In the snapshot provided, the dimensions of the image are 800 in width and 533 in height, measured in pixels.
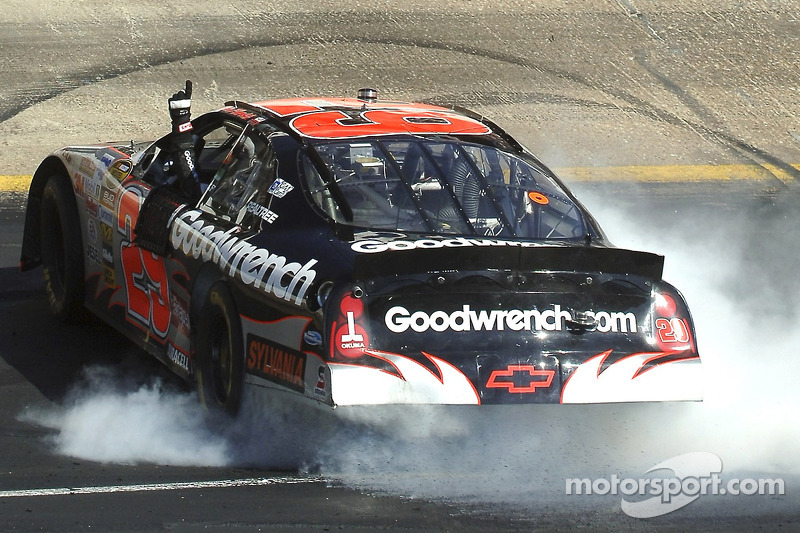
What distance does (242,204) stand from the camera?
6004 millimetres

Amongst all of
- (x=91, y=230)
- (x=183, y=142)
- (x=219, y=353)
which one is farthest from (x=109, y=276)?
(x=219, y=353)

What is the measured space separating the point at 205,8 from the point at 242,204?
26.4 feet

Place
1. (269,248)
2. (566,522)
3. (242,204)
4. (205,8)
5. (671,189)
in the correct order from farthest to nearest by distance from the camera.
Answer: (205,8), (671,189), (242,204), (269,248), (566,522)

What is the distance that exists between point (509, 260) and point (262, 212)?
1245mm

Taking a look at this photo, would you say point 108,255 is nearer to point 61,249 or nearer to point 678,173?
point 61,249

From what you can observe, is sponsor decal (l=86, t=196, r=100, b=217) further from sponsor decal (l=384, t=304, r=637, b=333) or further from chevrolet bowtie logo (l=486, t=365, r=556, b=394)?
chevrolet bowtie logo (l=486, t=365, r=556, b=394)

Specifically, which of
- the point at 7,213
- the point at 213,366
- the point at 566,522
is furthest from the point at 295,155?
the point at 7,213

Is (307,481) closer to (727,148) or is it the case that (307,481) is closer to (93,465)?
(93,465)

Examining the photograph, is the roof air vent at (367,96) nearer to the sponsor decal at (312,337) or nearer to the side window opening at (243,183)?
the side window opening at (243,183)

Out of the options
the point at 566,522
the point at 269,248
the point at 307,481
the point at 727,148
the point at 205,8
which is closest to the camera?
the point at 566,522

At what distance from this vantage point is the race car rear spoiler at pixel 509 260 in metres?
5.02

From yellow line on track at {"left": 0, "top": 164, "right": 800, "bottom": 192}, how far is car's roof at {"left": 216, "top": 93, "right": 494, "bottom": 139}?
14.9 feet

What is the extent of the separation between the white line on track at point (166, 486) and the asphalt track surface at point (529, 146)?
0.04 ft

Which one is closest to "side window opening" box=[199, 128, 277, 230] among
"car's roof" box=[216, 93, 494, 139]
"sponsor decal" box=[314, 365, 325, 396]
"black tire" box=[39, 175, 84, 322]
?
"car's roof" box=[216, 93, 494, 139]
